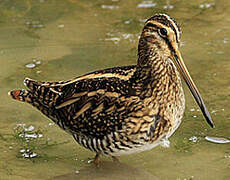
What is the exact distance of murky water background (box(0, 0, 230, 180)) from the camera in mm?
5078

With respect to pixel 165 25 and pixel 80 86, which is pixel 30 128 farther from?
pixel 165 25

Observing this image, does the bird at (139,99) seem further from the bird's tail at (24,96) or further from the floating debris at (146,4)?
the floating debris at (146,4)

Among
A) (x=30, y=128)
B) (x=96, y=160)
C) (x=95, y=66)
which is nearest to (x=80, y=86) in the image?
(x=96, y=160)

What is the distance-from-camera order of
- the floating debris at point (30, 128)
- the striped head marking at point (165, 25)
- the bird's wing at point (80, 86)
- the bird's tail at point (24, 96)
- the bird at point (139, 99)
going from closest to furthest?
the striped head marking at point (165, 25), the bird at point (139, 99), the bird's wing at point (80, 86), the bird's tail at point (24, 96), the floating debris at point (30, 128)

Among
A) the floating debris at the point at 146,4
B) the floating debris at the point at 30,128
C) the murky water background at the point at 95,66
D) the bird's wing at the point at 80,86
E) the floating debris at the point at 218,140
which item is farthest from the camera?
the floating debris at the point at 146,4

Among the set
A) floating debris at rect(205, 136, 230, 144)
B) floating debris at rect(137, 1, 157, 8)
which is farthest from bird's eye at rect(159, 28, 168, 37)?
floating debris at rect(137, 1, 157, 8)

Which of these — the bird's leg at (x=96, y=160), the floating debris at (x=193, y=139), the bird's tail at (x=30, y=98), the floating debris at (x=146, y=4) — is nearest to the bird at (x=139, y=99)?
the bird's leg at (x=96, y=160)

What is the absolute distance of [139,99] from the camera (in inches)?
182

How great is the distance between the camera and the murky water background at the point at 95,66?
16.7 feet

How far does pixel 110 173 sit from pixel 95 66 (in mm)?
2108

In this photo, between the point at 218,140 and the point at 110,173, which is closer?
the point at 110,173

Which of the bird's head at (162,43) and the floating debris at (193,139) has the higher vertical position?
the bird's head at (162,43)

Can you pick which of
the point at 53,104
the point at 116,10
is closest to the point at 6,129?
the point at 53,104

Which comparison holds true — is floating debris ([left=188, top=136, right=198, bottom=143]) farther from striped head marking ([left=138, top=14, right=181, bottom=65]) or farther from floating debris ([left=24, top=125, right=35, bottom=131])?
floating debris ([left=24, top=125, right=35, bottom=131])
